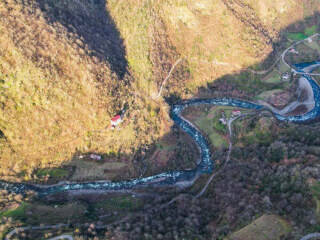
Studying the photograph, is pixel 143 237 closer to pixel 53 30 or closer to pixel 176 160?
pixel 176 160

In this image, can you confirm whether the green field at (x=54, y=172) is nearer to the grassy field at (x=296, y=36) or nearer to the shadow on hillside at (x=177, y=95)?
the shadow on hillside at (x=177, y=95)

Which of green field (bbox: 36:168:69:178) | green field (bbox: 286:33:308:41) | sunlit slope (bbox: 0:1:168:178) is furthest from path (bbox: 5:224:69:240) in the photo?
green field (bbox: 286:33:308:41)

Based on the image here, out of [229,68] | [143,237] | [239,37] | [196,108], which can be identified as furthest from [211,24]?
[143,237]

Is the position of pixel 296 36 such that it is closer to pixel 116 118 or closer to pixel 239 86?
pixel 239 86

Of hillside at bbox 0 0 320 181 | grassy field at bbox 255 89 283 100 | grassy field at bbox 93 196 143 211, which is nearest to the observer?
grassy field at bbox 93 196 143 211

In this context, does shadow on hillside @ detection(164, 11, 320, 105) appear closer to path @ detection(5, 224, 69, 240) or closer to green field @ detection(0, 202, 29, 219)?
path @ detection(5, 224, 69, 240)
